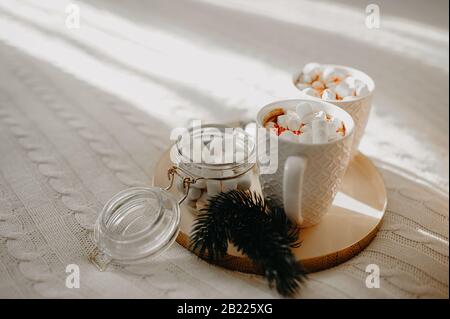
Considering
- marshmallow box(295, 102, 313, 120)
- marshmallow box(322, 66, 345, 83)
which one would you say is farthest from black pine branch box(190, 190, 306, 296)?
marshmallow box(322, 66, 345, 83)

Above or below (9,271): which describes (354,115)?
above

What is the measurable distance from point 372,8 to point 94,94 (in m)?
0.65

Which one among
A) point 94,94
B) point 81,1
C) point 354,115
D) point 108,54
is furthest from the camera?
point 81,1

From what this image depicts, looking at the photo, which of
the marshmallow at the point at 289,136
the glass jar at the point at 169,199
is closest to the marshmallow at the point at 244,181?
the glass jar at the point at 169,199

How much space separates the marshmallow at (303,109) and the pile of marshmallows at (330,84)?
0.06m

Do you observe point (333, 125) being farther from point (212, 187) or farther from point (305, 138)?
point (212, 187)

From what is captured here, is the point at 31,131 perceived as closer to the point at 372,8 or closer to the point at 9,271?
the point at 9,271

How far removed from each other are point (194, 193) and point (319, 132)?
0.62ft

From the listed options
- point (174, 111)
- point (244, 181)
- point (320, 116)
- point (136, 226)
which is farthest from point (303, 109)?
point (174, 111)

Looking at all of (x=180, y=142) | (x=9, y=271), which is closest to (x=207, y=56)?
(x=180, y=142)

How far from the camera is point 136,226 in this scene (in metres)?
0.55

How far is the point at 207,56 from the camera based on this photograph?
1072 mm

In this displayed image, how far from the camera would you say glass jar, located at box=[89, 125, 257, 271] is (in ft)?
1.69

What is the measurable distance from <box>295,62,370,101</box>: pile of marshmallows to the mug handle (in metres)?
0.15
